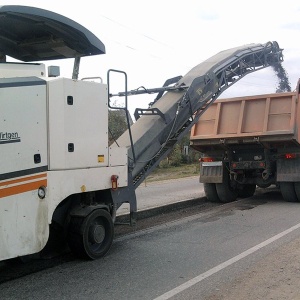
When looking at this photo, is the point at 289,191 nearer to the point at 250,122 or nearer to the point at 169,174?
the point at 250,122

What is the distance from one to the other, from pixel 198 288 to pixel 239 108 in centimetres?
794

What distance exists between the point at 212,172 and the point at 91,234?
673 centimetres

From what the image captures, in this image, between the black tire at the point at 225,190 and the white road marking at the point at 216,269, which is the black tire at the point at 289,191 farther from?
the white road marking at the point at 216,269

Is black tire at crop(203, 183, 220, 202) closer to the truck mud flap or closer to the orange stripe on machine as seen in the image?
the truck mud flap

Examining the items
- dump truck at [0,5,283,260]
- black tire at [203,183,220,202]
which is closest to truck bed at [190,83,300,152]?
black tire at [203,183,220,202]

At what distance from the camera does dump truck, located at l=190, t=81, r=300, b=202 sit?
1157 centimetres

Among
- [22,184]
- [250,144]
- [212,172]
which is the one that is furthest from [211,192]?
[22,184]

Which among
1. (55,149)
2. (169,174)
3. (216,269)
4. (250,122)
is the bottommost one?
(169,174)

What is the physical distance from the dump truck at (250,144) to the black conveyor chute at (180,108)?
1.04 metres

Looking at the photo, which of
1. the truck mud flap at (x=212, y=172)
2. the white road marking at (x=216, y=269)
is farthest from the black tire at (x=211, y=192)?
the white road marking at (x=216, y=269)

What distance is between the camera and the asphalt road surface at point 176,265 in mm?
5105

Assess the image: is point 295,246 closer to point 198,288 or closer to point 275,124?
point 198,288

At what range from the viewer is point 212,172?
12.6m

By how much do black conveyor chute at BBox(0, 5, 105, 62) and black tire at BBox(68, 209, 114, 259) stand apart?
2.48 metres
